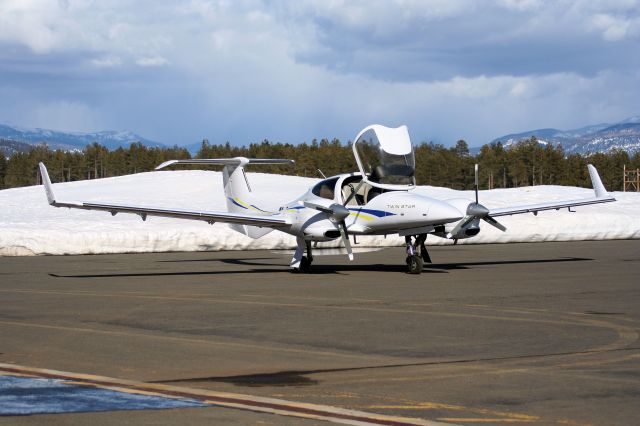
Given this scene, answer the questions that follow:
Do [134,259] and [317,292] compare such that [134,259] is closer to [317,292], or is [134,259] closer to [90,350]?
[317,292]

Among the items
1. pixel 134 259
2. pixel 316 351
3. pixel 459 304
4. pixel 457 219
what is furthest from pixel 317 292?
pixel 134 259

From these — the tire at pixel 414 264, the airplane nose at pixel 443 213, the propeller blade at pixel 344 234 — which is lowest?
the tire at pixel 414 264

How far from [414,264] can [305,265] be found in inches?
121

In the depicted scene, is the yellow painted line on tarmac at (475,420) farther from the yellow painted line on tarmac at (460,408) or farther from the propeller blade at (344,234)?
the propeller blade at (344,234)

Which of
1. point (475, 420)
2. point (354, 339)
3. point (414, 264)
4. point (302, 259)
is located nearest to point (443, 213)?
point (414, 264)

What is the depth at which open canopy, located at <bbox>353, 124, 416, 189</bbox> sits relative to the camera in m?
24.7

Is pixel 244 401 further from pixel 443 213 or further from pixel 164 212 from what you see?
pixel 164 212

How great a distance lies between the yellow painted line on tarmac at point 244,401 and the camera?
24.2 ft

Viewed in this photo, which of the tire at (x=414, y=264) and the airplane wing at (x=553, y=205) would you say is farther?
the airplane wing at (x=553, y=205)

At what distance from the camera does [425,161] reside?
180625 mm

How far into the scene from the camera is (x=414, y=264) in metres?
23.8

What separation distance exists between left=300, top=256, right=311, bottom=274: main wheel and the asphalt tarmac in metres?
0.85

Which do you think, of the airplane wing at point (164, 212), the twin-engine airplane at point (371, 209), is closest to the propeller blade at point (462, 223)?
the twin-engine airplane at point (371, 209)

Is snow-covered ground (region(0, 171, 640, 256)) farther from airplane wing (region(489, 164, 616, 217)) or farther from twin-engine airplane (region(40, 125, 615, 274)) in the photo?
airplane wing (region(489, 164, 616, 217))
